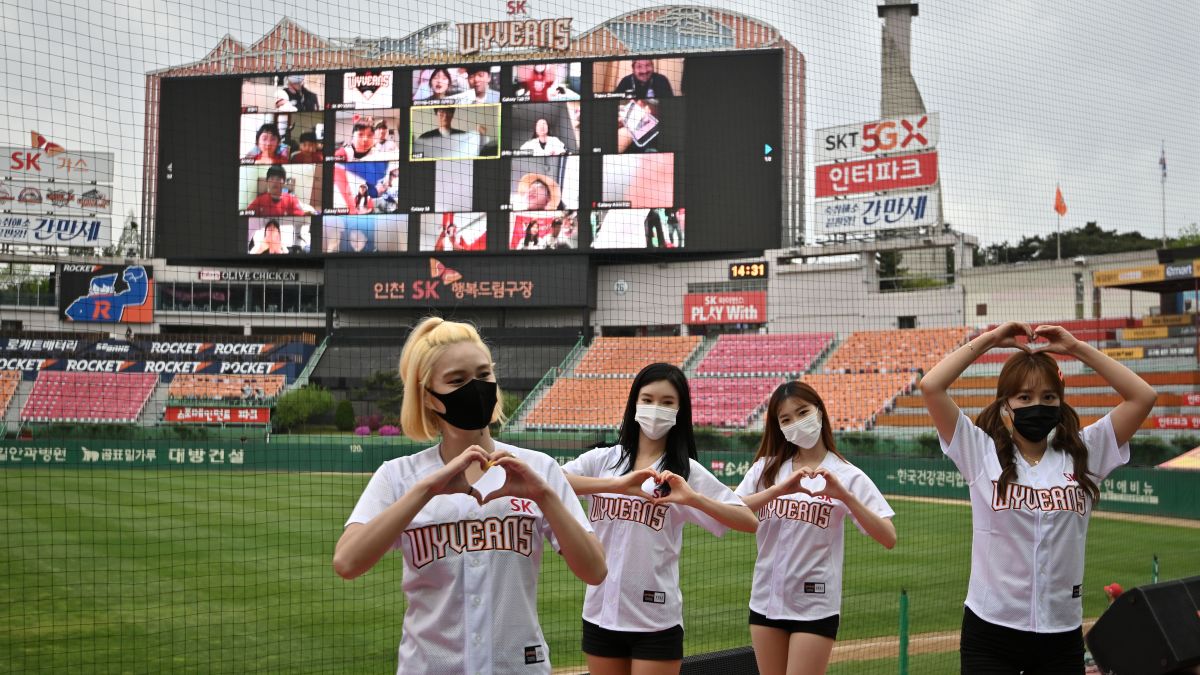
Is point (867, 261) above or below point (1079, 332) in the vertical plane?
above

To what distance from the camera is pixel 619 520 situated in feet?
12.1

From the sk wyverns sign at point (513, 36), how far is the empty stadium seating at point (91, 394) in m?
14.9

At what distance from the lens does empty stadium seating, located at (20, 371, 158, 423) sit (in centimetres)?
2786

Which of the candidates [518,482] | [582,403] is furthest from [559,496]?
[582,403]

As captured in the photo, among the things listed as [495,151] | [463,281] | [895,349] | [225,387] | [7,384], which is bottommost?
[225,387]

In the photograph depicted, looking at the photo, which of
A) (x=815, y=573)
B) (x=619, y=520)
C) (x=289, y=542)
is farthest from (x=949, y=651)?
(x=289, y=542)

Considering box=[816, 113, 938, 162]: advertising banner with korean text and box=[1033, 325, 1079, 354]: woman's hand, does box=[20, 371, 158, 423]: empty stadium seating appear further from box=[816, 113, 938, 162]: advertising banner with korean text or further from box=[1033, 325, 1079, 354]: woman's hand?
box=[1033, 325, 1079, 354]: woman's hand

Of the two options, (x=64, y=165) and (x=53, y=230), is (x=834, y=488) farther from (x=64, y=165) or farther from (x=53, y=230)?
(x=53, y=230)

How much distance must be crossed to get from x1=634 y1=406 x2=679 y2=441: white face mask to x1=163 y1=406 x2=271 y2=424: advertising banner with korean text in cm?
2646

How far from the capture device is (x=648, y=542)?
3.64 metres

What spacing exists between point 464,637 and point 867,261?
2983 cm

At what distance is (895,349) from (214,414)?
1941 centimetres

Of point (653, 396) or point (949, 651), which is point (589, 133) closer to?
point (949, 651)

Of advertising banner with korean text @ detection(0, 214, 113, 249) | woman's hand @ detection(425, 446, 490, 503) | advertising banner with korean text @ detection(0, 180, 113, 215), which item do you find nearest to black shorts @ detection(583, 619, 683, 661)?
woman's hand @ detection(425, 446, 490, 503)
